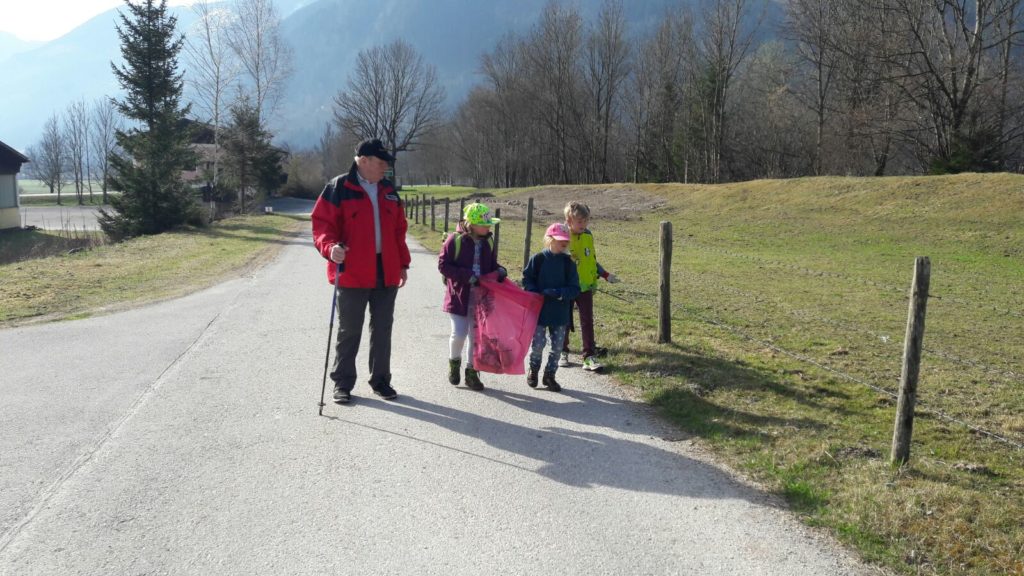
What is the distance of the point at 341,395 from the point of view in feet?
19.4

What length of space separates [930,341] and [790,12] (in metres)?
41.8

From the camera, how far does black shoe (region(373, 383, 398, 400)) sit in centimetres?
608

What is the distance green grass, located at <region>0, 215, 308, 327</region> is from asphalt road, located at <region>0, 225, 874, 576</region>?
421 centimetres

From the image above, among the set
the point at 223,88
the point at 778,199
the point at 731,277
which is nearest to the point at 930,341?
the point at 731,277

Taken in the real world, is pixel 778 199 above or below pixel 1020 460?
above

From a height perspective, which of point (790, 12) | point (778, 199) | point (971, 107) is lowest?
point (778, 199)

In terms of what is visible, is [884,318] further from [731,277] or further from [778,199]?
[778,199]

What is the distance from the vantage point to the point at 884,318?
34.6ft

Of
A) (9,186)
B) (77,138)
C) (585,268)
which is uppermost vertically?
(77,138)

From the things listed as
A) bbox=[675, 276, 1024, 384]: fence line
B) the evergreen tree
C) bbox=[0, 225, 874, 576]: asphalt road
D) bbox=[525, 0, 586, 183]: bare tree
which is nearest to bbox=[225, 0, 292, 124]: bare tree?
the evergreen tree

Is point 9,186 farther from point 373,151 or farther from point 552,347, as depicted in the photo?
point 552,347

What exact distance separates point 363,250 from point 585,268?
2.45 metres

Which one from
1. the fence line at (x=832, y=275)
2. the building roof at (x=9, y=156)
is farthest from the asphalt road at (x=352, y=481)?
the building roof at (x=9, y=156)

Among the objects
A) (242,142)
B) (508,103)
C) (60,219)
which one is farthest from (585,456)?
(508,103)
